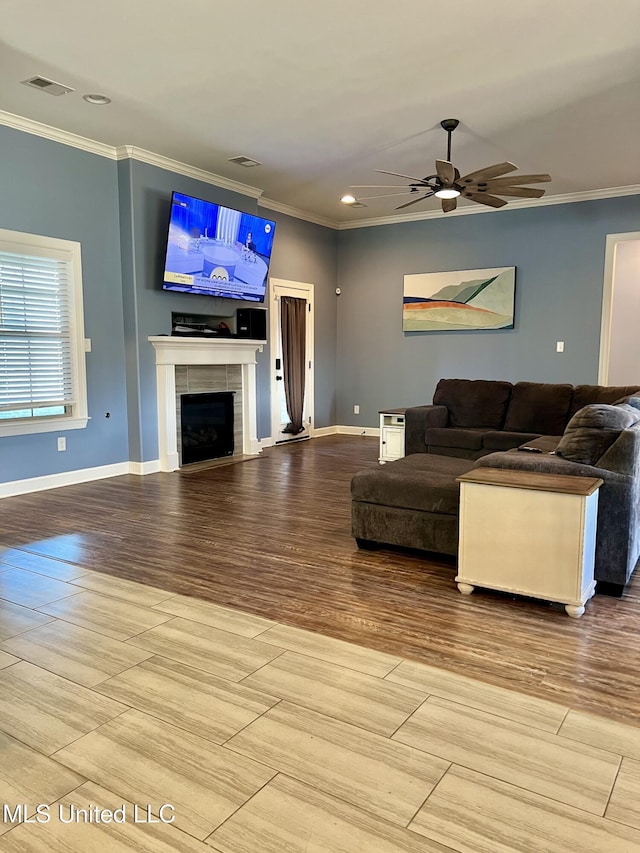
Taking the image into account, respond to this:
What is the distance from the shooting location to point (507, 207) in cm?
771

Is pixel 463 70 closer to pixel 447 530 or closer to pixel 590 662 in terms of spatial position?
pixel 447 530

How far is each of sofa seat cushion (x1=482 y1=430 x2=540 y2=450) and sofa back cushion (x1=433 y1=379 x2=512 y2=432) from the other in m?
0.40

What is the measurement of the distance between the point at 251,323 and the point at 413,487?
4189 mm

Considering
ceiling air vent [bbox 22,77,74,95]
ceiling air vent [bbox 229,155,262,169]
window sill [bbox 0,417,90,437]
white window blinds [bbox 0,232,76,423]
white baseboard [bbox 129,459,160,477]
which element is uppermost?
ceiling air vent [bbox 229,155,262,169]

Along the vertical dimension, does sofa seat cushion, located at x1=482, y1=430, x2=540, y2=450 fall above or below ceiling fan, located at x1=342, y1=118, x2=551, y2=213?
below

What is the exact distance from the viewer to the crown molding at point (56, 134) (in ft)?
16.3

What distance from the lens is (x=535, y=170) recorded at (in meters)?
6.38

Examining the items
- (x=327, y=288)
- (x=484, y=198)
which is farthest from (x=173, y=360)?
(x=327, y=288)

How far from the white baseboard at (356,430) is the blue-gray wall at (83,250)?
3.91m

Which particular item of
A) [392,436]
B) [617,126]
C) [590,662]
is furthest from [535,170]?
[590,662]

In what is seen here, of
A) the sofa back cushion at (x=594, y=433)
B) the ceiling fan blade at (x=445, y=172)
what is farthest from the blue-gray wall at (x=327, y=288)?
the sofa back cushion at (x=594, y=433)

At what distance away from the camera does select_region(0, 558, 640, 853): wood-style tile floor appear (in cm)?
153

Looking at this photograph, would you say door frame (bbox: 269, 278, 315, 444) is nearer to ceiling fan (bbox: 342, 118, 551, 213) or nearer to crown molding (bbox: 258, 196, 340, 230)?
crown molding (bbox: 258, 196, 340, 230)

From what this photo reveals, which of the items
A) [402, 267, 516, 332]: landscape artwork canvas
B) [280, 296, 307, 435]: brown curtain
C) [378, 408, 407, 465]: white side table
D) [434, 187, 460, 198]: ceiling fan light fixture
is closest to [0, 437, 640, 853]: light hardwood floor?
[378, 408, 407, 465]: white side table
